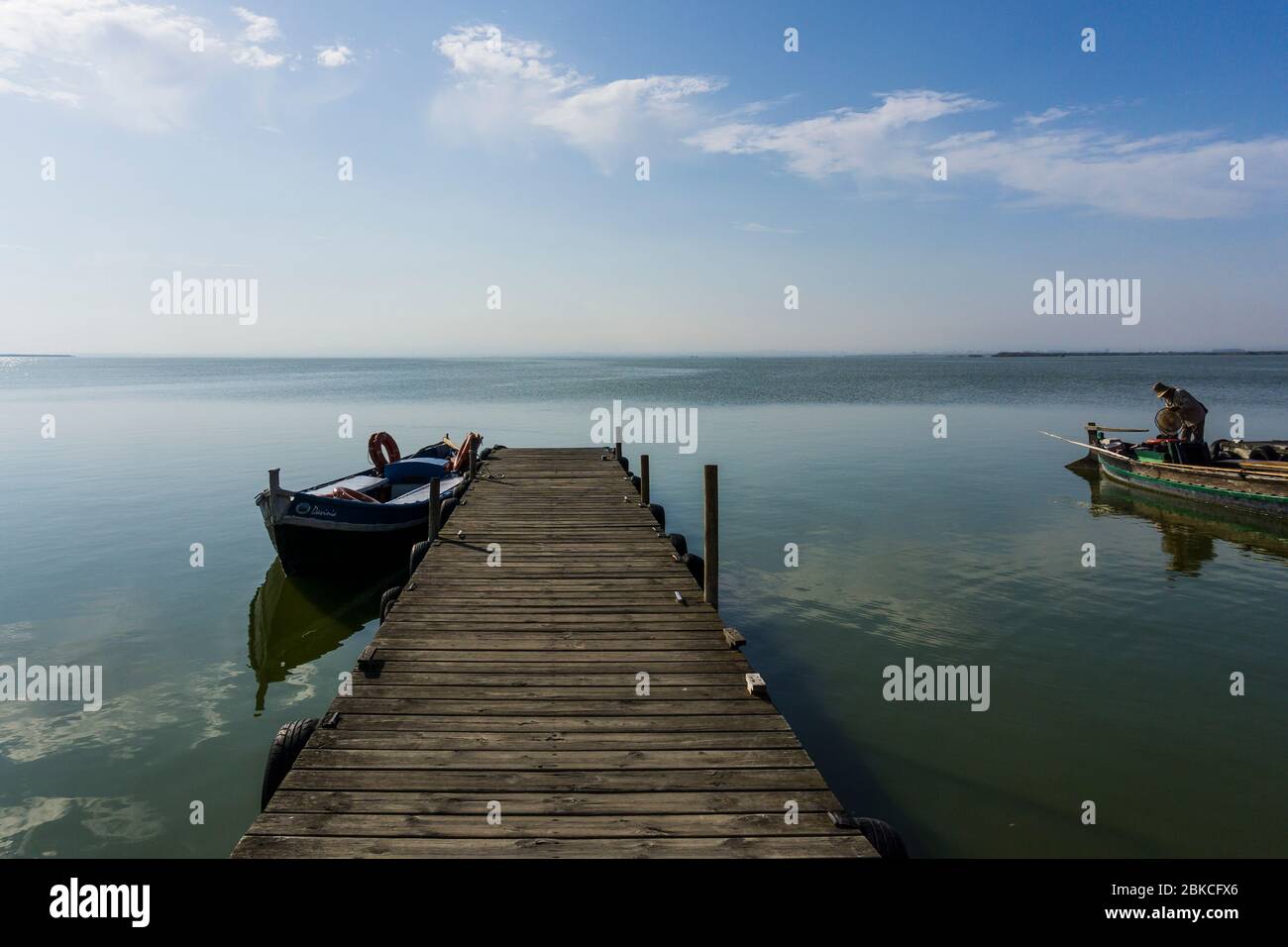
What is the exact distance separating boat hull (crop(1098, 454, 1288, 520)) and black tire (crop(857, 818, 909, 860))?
19.6 metres

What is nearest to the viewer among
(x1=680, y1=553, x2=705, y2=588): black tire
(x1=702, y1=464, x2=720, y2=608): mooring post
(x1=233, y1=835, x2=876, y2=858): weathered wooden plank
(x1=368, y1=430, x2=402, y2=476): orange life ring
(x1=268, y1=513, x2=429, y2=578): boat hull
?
(x1=233, y1=835, x2=876, y2=858): weathered wooden plank

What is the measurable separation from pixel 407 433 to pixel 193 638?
3305cm

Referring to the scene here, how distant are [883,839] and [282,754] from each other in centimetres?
495

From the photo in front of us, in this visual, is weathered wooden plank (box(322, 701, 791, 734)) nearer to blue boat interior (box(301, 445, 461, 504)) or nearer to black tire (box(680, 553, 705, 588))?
black tire (box(680, 553, 705, 588))

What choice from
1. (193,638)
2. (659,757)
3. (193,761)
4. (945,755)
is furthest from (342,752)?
(193,638)

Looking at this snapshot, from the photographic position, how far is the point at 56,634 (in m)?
12.2

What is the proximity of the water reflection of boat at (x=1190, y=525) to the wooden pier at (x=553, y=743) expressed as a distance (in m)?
13.4

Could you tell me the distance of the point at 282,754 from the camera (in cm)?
629

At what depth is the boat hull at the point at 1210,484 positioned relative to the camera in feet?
61.0
